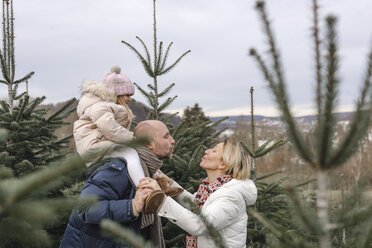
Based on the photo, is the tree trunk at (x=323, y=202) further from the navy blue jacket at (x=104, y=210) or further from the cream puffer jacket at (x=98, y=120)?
the cream puffer jacket at (x=98, y=120)

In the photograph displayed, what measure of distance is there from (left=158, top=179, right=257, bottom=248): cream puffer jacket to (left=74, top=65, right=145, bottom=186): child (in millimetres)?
1057

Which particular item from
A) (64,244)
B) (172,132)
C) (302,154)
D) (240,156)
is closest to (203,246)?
(240,156)

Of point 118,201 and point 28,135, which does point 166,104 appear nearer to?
point 28,135

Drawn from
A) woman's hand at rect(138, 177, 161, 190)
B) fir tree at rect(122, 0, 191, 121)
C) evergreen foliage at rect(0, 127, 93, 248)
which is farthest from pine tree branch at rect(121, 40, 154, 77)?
evergreen foliage at rect(0, 127, 93, 248)

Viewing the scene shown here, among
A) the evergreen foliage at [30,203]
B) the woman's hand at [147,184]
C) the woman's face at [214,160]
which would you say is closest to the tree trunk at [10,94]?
the woman's face at [214,160]

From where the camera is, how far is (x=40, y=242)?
1.12 meters

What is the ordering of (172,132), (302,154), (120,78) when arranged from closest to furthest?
(302,154) → (120,78) → (172,132)

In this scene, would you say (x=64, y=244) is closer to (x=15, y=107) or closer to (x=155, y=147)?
(x=155, y=147)

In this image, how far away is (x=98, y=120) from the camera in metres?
3.56

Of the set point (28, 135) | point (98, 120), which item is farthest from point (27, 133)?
point (98, 120)

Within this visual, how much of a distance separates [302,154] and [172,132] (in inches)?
177

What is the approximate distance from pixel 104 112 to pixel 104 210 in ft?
3.92

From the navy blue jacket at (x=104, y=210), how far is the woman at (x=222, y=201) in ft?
0.85

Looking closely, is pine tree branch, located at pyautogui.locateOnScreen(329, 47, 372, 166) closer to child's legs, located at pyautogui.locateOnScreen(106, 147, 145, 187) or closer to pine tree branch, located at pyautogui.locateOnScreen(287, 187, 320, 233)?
pine tree branch, located at pyautogui.locateOnScreen(287, 187, 320, 233)
